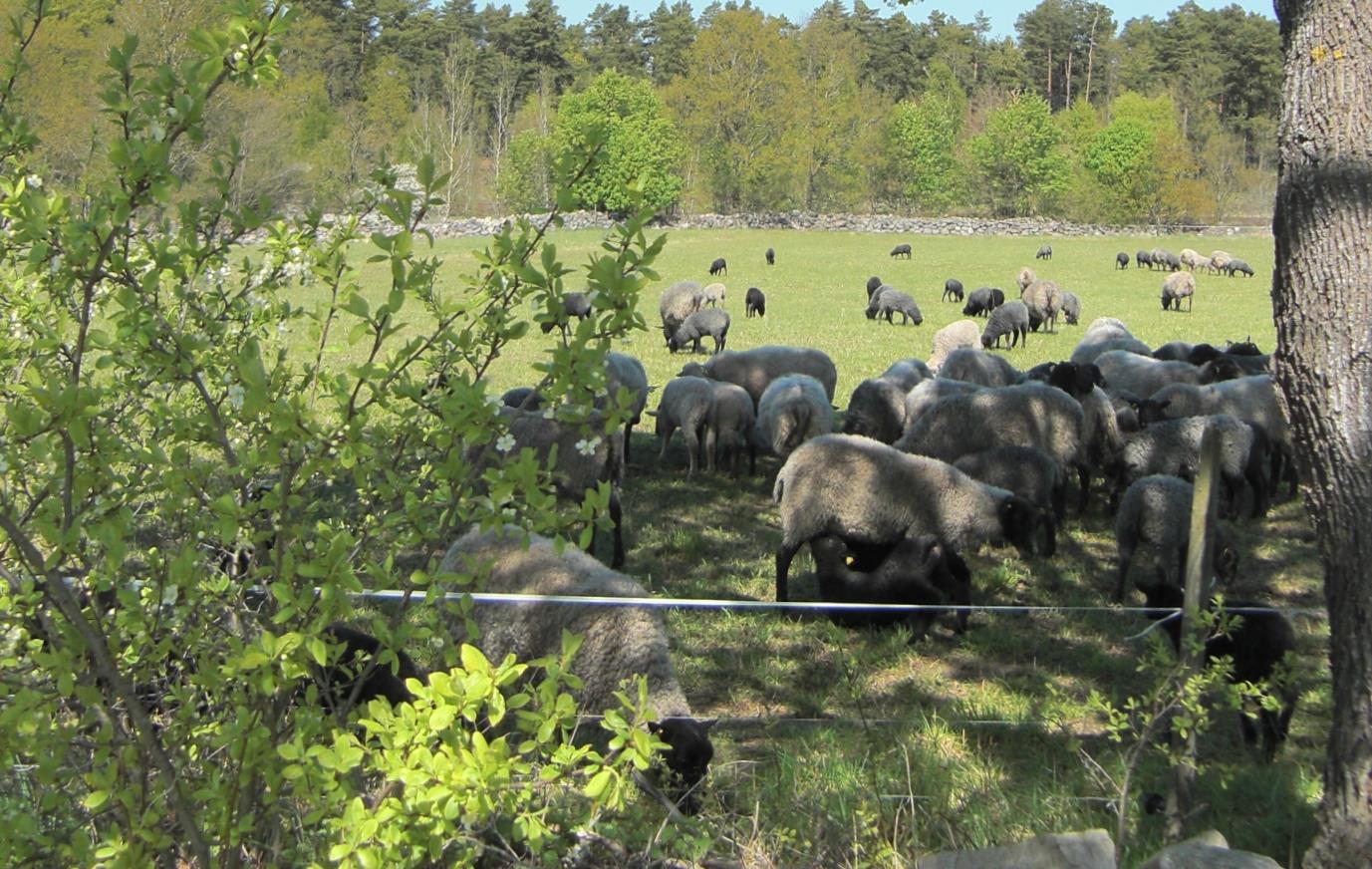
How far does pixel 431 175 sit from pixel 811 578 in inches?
242

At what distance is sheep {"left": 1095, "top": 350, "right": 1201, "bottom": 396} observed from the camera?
13.4 meters

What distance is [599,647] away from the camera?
5.80m

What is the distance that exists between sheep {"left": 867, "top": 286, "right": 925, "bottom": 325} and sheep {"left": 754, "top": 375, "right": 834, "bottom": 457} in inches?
589

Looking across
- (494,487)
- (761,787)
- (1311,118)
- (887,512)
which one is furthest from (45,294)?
(887,512)

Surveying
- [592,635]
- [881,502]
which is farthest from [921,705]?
[881,502]

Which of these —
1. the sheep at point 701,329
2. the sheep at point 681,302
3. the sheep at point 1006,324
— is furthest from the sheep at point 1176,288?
the sheep at point 701,329

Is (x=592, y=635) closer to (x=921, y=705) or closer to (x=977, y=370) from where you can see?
(x=921, y=705)

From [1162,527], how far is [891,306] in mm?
18912

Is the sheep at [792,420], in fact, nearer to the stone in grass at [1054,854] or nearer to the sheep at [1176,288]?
the stone in grass at [1054,854]

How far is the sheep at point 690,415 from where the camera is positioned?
11812mm

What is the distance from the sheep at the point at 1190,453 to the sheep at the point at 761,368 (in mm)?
4570

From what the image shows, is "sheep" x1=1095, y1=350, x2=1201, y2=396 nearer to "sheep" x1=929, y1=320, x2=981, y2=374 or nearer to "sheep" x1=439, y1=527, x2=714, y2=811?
"sheep" x1=929, y1=320, x2=981, y2=374

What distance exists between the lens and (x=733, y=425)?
11859 millimetres

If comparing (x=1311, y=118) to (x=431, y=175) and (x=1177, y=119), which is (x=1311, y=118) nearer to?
(x=431, y=175)
